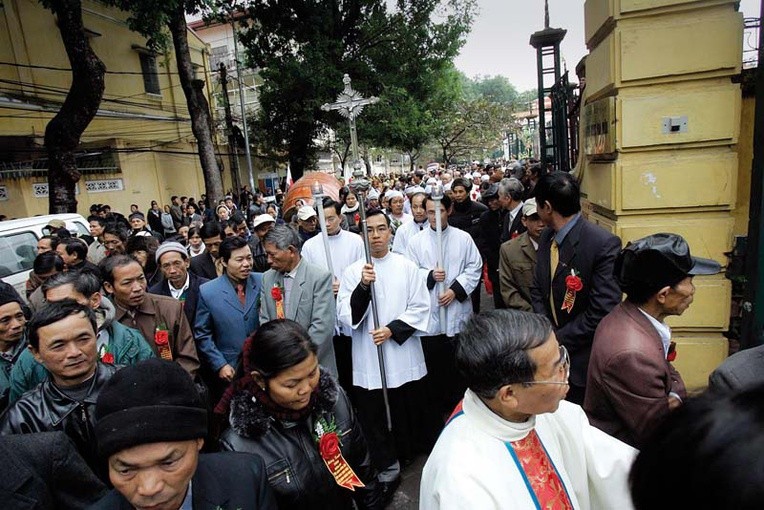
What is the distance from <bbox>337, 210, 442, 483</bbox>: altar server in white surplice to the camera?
3.61 metres

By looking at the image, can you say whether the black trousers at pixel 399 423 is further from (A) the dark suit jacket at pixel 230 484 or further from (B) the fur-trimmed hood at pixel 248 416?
(A) the dark suit jacket at pixel 230 484

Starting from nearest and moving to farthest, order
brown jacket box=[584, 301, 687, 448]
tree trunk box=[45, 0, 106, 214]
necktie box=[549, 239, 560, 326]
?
brown jacket box=[584, 301, 687, 448], necktie box=[549, 239, 560, 326], tree trunk box=[45, 0, 106, 214]

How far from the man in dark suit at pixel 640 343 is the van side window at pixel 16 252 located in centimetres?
805

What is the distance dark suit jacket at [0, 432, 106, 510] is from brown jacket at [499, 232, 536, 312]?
10.1 ft

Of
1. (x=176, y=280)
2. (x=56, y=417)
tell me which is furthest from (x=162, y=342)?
(x=56, y=417)

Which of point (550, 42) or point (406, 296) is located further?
point (550, 42)

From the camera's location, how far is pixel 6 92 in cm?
1328

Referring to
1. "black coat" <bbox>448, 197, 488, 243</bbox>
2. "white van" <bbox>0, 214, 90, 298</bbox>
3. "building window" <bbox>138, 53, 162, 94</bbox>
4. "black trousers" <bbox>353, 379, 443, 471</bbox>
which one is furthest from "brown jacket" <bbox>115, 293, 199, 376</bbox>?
"building window" <bbox>138, 53, 162, 94</bbox>

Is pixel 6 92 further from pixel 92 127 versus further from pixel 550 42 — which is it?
pixel 550 42

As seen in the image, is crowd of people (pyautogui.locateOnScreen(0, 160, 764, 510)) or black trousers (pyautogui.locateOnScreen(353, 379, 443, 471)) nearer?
crowd of people (pyautogui.locateOnScreen(0, 160, 764, 510))

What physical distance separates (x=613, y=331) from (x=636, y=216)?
2.23m

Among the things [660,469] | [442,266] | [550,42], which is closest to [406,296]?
[442,266]

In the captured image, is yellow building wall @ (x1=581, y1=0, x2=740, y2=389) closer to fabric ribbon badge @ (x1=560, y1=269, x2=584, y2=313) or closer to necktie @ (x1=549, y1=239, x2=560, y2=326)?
necktie @ (x1=549, y1=239, x2=560, y2=326)

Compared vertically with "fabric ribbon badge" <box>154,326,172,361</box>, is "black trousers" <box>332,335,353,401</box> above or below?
below
